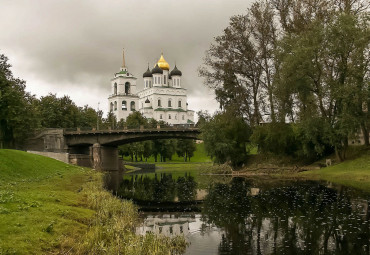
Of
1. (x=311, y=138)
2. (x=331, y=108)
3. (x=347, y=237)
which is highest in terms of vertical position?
(x=331, y=108)

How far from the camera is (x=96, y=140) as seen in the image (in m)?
75.2

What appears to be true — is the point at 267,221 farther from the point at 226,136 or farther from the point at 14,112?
the point at 14,112

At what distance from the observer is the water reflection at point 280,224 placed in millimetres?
14438

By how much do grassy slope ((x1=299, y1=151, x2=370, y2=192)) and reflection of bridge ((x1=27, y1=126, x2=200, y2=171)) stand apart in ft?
88.9

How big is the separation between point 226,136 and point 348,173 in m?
19.9

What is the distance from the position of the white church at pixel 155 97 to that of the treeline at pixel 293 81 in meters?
98.5

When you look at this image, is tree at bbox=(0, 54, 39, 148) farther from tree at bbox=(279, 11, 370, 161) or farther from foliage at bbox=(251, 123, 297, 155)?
tree at bbox=(279, 11, 370, 161)

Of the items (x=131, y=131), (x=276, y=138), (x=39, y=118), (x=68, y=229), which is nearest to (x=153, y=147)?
(x=131, y=131)

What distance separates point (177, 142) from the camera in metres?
114

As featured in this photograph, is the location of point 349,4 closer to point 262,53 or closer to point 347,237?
point 262,53

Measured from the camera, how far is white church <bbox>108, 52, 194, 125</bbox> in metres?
158

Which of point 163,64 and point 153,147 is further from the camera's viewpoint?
point 163,64

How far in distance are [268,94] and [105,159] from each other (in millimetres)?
36007

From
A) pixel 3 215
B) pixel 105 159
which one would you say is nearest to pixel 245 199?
pixel 3 215
